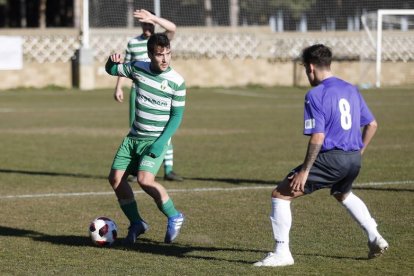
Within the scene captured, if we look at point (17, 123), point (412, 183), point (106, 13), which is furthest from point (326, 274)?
point (106, 13)

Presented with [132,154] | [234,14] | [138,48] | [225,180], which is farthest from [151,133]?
[234,14]

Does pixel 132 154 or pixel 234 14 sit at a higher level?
pixel 234 14

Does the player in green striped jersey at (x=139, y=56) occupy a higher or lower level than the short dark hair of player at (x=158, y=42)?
lower

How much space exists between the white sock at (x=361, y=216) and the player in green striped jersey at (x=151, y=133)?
68.8 inches

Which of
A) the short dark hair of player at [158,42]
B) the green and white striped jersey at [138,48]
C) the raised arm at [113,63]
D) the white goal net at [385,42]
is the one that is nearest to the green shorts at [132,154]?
the raised arm at [113,63]

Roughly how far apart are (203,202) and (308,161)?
13.6 ft

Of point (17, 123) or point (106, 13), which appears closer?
point (17, 123)

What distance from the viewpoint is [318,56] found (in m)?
7.41

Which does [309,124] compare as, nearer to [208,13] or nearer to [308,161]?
[308,161]

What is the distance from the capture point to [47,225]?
993 cm

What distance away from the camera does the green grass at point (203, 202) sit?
8.00 metres

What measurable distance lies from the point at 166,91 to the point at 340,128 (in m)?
1.93

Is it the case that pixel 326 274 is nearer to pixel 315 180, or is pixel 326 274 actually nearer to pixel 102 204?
pixel 315 180

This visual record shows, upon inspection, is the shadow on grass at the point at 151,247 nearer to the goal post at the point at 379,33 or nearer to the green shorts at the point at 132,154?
the green shorts at the point at 132,154
